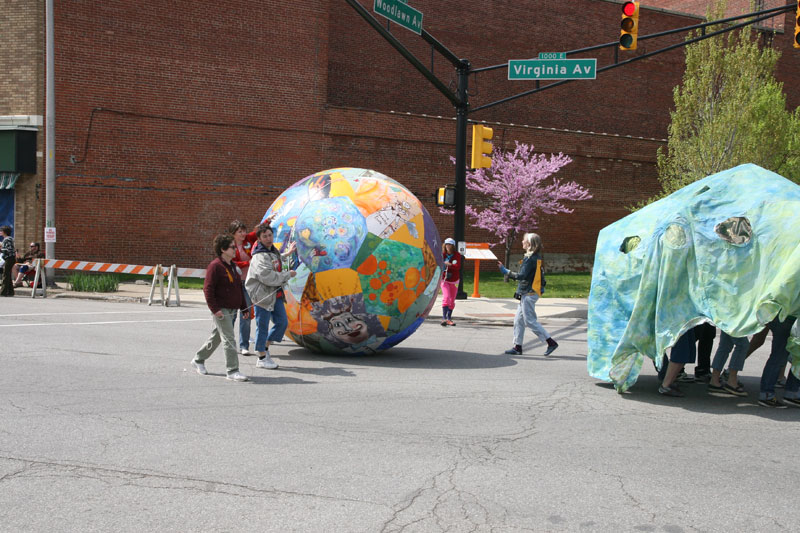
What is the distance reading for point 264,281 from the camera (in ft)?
30.6

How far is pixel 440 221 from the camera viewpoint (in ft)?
98.6

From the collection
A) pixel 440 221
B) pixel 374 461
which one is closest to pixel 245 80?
pixel 440 221

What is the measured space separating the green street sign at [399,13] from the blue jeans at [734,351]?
8.66 m

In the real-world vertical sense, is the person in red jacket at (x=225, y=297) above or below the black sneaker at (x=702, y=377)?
above

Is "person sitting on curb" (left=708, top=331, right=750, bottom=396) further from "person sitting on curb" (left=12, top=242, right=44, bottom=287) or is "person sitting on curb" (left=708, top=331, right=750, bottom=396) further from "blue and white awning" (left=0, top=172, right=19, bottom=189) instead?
"blue and white awning" (left=0, top=172, right=19, bottom=189)

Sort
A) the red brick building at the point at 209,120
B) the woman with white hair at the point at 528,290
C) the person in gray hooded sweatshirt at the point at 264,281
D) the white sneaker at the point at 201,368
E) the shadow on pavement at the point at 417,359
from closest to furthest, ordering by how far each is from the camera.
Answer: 1. the white sneaker at the point at 201,368
2. the person in gray hooded sweatshirt at the point at 264,281
3. the shadow on pavement at the point at 417,359
4. the woman with white hair at the point at 528,290
5. the red brick building at the point at 209,120

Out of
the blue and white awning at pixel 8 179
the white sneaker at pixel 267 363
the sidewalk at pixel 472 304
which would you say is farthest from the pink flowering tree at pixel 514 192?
the white sneaker at pixel 267 363

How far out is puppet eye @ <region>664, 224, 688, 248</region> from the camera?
26.1 ft

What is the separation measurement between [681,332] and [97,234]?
67.7 feet

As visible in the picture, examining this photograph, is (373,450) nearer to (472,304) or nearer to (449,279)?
(449,279)

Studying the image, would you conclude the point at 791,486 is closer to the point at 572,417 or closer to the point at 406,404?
the point at 572,417

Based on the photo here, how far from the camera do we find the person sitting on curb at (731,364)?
8.35 metres

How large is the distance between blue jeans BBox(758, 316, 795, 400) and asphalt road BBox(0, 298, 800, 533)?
0.32m

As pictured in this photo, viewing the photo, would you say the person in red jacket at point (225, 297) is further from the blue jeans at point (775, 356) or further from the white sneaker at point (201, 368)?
the blue jeans at point (775, 356)
